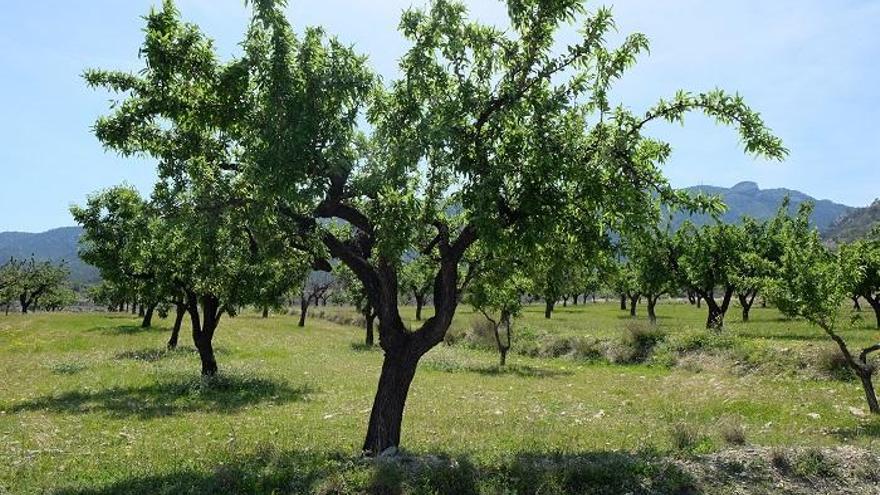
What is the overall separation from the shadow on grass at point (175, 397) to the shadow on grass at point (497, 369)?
39.4ft

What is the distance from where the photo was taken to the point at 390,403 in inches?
574

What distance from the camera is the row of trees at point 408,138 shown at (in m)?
11.9

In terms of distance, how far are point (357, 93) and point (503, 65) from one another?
293 cm

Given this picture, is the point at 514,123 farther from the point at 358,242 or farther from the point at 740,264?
the point at 740,264

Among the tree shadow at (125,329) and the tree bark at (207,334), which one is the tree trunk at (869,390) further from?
the tree shadow at (125,329)

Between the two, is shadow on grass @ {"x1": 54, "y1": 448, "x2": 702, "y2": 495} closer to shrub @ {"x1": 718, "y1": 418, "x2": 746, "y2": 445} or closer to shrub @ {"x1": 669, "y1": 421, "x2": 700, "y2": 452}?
shrub @ {"x1": 669, "y1": 421, "x2": 700, "y2": 452}

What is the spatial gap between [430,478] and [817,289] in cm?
1500

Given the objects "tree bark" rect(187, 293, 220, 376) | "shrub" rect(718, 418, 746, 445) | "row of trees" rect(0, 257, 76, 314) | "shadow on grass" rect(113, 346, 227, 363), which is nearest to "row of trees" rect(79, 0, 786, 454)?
"shrub" rect(718, 418, 746, 445)

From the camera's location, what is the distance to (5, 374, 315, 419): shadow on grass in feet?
79.2

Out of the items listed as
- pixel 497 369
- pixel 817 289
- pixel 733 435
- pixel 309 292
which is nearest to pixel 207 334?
pixel 497 369

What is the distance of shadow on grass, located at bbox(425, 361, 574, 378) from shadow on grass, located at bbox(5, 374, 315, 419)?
473 inches

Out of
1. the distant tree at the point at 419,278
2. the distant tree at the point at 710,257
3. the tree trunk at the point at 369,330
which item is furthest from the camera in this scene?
the tree trunk at the point at 369,330

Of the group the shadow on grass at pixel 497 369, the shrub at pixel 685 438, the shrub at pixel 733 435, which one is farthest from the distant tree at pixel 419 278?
the shrub at pixel 733 435

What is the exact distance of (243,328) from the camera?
65.9m
